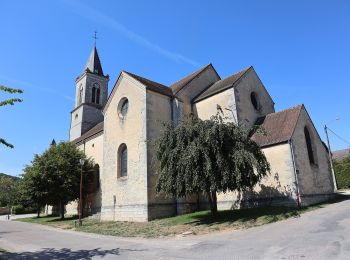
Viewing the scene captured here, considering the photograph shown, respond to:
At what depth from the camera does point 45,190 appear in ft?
87.6

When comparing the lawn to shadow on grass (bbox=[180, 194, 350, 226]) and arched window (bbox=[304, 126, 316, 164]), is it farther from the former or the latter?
arched window (bbox=[304, 126, 316, 164])

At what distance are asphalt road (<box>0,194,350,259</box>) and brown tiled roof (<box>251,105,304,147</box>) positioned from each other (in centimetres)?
642

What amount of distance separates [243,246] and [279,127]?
1228cm

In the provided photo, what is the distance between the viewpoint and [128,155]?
74.7 ft

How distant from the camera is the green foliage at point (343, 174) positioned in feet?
104

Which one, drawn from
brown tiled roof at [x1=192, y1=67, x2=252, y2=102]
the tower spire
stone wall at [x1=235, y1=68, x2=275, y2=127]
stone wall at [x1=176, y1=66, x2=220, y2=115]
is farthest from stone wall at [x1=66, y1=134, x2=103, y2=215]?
stone wall at [x1=235, y1=68, x2=275, y2=127]

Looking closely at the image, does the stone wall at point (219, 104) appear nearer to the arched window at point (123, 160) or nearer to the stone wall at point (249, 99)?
the stone wall at point (249, 99)

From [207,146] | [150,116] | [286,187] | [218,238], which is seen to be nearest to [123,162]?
[150,116]

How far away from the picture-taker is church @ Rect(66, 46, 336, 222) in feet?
Result: 62.2

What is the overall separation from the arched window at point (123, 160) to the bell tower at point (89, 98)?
626 inches

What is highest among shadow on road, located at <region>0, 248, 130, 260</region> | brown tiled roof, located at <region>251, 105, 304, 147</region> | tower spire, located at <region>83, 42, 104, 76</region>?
tower spire, located at <region>83, 42, 104, 76</region>

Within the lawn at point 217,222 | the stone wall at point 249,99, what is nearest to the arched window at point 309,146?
the stone wall at point 249,99

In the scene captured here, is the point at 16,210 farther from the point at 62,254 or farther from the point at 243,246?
the point at 243,246

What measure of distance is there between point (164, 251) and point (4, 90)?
281 inches
